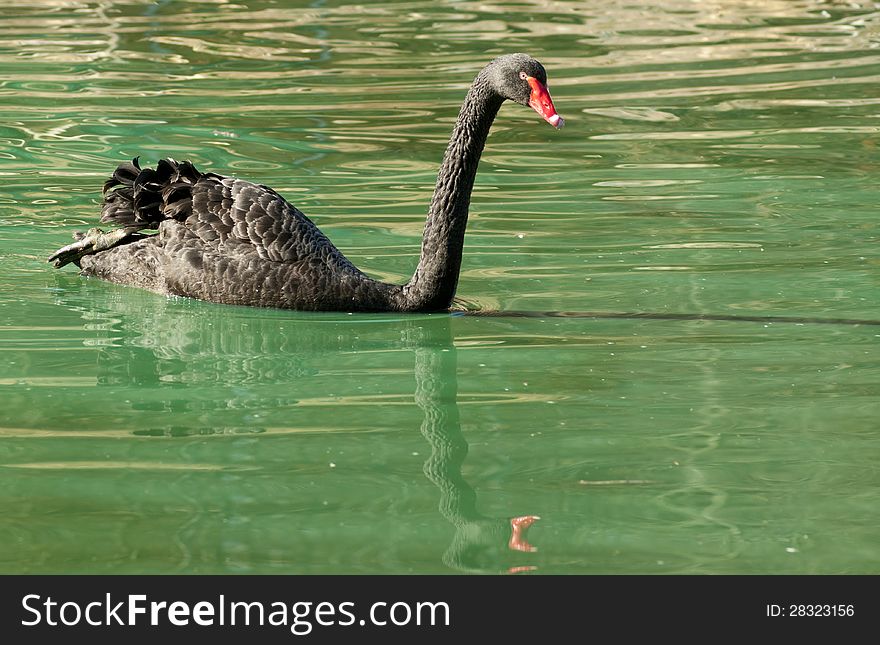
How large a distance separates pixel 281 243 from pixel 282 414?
153 centimetres

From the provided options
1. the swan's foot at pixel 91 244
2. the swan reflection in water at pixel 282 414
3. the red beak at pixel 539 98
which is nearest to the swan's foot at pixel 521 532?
the swan reflection in water at pixel 282 414

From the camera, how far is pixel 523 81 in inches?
251

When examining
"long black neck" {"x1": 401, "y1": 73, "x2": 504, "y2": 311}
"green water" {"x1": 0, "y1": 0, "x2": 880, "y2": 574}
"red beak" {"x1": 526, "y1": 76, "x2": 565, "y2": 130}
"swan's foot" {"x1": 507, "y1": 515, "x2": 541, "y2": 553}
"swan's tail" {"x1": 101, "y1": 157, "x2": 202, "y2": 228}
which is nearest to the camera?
"swan's foot" {"x1": 507, "y1": 515, "x2": 541, "y2": 553}

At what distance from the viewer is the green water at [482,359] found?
14.3 ft

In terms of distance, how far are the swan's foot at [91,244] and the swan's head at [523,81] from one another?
6.17ft

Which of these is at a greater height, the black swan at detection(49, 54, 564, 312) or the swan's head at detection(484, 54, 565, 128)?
the swan's head at detection(484, 54, 565, 128)

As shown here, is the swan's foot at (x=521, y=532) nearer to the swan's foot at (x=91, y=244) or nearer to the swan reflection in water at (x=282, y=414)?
the swan reflection in water at (x=282, y=414)

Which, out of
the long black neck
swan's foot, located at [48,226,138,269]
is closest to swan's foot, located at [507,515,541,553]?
the long black neck

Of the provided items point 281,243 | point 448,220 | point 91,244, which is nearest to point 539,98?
point 448,220

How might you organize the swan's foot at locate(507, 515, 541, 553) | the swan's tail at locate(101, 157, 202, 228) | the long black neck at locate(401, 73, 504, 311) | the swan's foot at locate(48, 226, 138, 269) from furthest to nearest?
the swan's foot at locate(48, 226, 138, 269) → the swan's tail at locate(101, 157, 202, 228) → the long black neck at locate(401, 73, 504, 311) → the swan's foot at locate(507, 515, 541, 553)

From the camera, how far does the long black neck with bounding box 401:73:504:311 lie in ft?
22.0

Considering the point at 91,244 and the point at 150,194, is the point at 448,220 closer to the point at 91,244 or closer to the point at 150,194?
the point at 150,194

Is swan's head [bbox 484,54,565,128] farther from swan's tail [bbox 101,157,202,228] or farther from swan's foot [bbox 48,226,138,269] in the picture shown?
swan's foot [bbox 48,226,138,269]

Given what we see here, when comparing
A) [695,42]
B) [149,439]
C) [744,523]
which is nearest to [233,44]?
[695,42]
